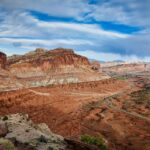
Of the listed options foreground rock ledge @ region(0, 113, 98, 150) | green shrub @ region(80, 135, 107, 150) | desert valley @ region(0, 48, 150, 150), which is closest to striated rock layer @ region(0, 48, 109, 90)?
desert valley @ region(0, 48, 150, 150)

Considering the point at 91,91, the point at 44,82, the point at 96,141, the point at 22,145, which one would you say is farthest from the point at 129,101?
the point at 22,145

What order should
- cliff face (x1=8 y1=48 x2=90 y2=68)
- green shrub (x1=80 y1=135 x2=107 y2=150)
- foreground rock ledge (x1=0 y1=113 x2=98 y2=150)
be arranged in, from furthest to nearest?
1. cliff face (x1=8 y1=48 x2=90 y2=68)
2. green shrub (x1=80 y1=135 x2=107 y2=150)
3. foreground rock ledge (x1=0 y1=113 x2=98 y2=150)

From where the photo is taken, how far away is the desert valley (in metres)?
41.1

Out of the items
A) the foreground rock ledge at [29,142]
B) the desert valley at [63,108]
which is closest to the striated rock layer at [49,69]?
the desert valley at [63,108]

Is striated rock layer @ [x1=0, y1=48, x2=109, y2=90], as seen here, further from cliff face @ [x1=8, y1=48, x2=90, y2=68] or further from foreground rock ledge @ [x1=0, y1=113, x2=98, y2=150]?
foreground rock ledge @ [x1=0, y1=113, x2=98, y2=150]

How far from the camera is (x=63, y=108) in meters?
82.8

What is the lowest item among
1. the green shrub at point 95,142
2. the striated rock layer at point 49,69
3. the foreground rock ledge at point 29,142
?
the green shrub at point 95,142

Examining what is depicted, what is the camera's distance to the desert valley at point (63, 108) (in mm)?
41109

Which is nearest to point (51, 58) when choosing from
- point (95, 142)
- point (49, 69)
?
point (49, 69)

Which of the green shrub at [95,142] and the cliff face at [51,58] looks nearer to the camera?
the green shrub at [95,142]

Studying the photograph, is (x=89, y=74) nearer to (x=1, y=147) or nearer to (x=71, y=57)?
(x=71, y=57)

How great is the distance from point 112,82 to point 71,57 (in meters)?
21.5

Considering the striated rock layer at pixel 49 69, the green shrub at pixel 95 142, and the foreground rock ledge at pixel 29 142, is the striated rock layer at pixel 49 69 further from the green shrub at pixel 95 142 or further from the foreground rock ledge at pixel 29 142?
the foreground rock ledge at pixel 29 142

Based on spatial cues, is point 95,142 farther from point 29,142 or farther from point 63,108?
point 63,108
